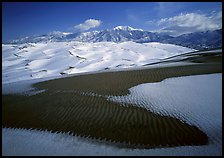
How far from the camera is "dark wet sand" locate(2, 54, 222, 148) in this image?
6.76 m

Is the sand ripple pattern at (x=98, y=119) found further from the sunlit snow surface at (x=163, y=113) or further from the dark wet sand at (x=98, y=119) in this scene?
the sunlit snow surface at (x=163, y=113)

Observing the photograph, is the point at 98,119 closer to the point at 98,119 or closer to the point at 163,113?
the point at 98,119

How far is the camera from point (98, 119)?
328 inches

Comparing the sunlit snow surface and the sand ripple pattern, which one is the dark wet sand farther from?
the sunlit snow surface

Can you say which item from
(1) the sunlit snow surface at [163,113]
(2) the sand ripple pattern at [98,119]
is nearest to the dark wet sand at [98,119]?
(2) the sand ripple pattern at [98,119]

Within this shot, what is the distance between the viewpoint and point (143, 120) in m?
7.89

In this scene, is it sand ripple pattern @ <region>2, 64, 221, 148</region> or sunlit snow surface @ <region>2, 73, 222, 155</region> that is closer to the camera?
sunlit snow surface @ <region>2, 73, 222, 155</region>

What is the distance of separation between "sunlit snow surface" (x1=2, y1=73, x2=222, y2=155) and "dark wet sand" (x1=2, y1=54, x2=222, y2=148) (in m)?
0.39

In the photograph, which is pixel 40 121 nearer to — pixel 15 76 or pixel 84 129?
pixel 84 129

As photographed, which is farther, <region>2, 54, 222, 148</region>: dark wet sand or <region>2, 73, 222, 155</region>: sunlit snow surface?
<region>2, 54, 222, 148</region>: dark wet sand

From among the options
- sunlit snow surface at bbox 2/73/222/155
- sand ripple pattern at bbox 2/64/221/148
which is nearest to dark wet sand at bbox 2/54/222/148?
sand ripple pattern at bbox 2/64/221/148

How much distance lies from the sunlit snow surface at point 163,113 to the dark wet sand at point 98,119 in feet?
1.27

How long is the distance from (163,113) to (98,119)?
284 cm

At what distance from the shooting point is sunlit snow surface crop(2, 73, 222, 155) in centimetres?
612
